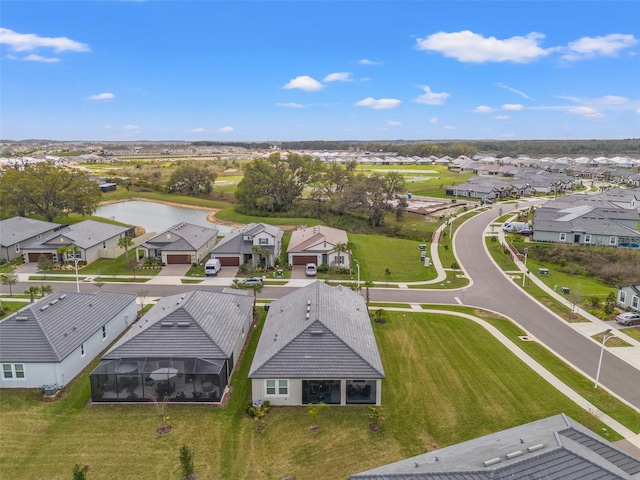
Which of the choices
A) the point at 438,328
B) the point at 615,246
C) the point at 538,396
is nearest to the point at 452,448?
the point at 538,396

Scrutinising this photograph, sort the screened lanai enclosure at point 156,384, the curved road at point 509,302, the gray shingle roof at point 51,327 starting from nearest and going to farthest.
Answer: the screened lanai enclosure at point 156,384 → the gray shingle roof at point 51,327 → the curved road at point 509,302

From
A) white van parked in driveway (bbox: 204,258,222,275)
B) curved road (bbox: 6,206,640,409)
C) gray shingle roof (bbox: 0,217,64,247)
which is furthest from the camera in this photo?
gray shingle roof (bbox: 0,217,64,247)

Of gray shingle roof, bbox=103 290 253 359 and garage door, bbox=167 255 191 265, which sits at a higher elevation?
gray shingle roof, bbox=103 290 253 359

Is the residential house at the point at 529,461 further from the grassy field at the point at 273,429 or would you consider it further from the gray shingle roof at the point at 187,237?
the gray shingle roof at the point at 187,237

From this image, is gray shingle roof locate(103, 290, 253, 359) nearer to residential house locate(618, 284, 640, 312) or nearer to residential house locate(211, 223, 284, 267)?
→ residential house locate(211, 223, 284, 267)

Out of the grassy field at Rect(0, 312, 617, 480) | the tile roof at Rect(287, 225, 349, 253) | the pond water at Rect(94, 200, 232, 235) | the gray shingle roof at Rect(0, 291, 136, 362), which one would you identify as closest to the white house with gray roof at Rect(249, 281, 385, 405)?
the grassy field at Rect(0, 312, 617, 480)

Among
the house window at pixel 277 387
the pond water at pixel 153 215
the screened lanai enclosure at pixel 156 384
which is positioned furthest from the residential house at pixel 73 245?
the house window at pixel 277 387
